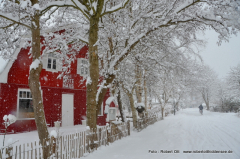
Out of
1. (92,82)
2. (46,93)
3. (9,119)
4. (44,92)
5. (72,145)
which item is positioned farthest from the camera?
(46,93)

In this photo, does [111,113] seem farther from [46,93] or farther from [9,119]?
[9,119]

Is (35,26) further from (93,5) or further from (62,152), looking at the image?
(62,152)

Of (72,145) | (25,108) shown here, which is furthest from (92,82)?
(25,108)

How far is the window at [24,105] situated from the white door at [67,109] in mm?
2555

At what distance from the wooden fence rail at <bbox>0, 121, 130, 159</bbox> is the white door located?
247 inches

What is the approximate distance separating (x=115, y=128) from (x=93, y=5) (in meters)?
5.91

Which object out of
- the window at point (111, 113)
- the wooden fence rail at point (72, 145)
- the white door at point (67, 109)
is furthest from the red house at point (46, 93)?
the wooden fence rail at point (72, 145)

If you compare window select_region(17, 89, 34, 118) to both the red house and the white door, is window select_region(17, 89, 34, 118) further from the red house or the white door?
the white door

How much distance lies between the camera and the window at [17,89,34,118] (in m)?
11.8

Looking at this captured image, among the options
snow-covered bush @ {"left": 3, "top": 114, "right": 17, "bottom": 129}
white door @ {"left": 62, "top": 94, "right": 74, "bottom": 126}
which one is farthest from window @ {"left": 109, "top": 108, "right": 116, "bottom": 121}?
snow-covered bush @ {"left": 3, "top": 114, "right": 17, "bottom": 129}

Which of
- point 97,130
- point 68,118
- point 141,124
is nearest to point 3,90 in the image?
point 68,118

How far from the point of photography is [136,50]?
34.7ft

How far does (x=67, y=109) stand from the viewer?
14500mm

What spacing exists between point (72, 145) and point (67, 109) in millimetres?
9098
